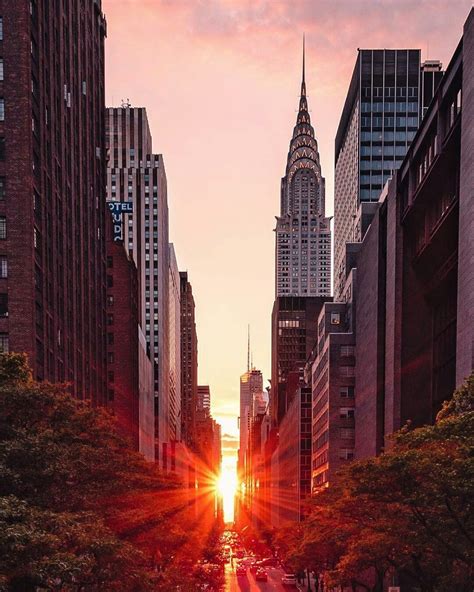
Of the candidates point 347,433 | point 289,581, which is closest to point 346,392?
point 347,433

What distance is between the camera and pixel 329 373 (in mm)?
93812

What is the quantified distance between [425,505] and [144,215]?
15838cm

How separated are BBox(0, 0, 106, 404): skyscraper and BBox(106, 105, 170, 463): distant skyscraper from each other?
283ft

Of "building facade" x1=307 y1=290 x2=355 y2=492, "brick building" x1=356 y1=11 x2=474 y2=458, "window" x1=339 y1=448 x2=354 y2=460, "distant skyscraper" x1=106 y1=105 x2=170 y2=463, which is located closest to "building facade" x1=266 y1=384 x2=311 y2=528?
"building facade" x1=307 y1=290 x2=355 y2=492

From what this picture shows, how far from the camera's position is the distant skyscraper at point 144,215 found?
176 m

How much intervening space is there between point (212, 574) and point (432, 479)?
43956mm

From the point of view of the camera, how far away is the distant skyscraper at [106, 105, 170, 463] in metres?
176

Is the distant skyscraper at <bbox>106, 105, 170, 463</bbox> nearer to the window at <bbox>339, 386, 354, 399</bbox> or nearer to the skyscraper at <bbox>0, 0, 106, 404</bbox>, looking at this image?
the skyscraper at <bbox>0, 0, 106, 404</bbox>

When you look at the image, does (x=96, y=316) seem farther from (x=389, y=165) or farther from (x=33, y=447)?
(x=389, y=165)

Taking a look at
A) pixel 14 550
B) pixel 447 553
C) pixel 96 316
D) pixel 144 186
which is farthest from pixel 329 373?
pixel 144 186

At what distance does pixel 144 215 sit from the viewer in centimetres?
17762

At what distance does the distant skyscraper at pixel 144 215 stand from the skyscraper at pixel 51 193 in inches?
3398

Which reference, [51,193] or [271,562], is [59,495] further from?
[271,562]

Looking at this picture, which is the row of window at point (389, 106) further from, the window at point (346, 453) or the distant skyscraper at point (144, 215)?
the window at point (346, 453)
